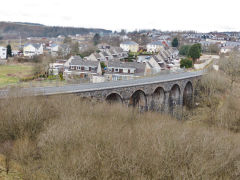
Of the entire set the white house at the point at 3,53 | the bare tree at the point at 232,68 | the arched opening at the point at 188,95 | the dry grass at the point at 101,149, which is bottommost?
the arched opening at the point at 188,95

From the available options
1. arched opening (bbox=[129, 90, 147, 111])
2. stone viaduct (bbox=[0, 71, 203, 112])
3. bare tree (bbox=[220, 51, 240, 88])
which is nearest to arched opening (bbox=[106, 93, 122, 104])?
stone viaduct (bbox=[0, 71, 203, 112])

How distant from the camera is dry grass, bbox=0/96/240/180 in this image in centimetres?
1288

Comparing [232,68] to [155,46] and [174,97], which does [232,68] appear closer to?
[174,97]

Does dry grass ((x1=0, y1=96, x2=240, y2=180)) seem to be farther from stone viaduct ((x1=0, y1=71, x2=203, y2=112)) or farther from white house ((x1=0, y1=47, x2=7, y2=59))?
white house ((x1=0, y1=47, x2=7, y2=59))

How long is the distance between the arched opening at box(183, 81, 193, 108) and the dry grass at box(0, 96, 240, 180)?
2664 cm

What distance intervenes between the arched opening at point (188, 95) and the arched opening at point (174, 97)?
11.0 feet

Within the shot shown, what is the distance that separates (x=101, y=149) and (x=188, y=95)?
114ft

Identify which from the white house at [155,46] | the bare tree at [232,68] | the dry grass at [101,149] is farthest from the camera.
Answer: the white house at [155,46]

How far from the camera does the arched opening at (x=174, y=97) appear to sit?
41562 millimetres

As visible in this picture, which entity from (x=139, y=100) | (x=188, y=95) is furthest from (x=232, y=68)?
(x=139, y=100)

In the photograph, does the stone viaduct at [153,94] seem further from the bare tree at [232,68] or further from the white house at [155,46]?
the white house at [155,46]

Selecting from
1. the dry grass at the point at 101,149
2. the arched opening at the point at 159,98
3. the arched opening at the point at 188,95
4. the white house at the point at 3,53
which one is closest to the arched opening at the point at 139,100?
the arched opening at the point at 159,98

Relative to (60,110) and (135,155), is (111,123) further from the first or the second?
(135,155)

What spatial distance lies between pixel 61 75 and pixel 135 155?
42.5 metres
